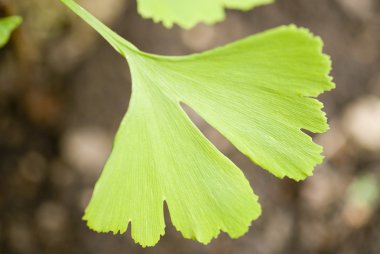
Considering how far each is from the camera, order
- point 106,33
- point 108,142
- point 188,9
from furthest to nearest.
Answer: point 108,142
point 188,9
point 106,33

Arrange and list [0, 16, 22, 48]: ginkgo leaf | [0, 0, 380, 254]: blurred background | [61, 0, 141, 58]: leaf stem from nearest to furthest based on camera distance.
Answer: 1. [61, 0, 141, 58]: leaf stem
2. [0, 16, 22, 48]: ginkgo leaf
3. [0, 0, 380, 254]: blurred background

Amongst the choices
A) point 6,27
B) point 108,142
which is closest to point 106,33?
point 6,27

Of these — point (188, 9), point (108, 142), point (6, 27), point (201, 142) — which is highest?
point (6, 27)

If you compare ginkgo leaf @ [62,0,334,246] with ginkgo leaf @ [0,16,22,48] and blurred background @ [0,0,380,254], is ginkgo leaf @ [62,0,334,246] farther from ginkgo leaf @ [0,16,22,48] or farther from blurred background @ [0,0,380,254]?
blurred background @ [0,0,380,254]

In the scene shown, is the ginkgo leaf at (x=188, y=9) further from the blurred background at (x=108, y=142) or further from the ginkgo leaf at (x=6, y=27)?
the blurred background at (x=108, y=142)

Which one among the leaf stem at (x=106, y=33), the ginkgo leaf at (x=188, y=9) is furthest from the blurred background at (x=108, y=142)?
the leaf stem at (x=106, y=33)

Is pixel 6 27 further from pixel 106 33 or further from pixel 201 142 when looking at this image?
pixel 201 142

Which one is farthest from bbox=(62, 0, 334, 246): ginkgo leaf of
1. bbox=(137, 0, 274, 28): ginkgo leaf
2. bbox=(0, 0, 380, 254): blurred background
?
bbox=(0, 0, 380, 254): blurred background
